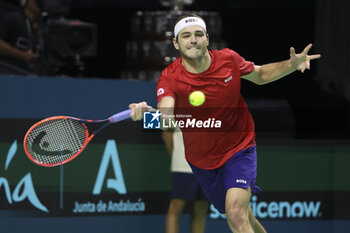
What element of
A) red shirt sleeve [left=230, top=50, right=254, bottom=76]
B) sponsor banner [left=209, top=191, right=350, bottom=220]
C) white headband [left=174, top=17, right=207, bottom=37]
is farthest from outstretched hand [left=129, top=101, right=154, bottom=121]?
sponsor banner [left=209, top=191, right=350, bottom=220]

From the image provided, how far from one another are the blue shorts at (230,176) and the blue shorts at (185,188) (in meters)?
0.89

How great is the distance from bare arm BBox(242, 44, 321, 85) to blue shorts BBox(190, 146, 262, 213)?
436mm

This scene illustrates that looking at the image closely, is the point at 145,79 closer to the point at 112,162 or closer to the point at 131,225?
the point at 112,162

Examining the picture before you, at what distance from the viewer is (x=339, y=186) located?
5.68 m

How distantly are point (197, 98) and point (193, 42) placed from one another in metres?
0.34

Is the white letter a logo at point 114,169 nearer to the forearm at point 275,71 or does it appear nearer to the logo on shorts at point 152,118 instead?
the logo on shorts at point 152,118

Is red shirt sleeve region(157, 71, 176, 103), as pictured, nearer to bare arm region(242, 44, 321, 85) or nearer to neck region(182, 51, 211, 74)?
neck region(182, 51, 211, 74)

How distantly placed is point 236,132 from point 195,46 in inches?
22.1

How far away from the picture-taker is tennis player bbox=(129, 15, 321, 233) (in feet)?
14.5

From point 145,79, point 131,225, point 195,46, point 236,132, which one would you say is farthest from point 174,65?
point 131,225

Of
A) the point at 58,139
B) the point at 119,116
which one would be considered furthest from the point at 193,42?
the point at 58,139

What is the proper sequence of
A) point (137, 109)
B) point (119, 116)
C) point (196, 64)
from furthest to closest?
point (119, 116) → point (196, 64) → point (137, 109)

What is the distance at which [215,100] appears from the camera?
177 inches

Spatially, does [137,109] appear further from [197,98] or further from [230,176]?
[230,176]
